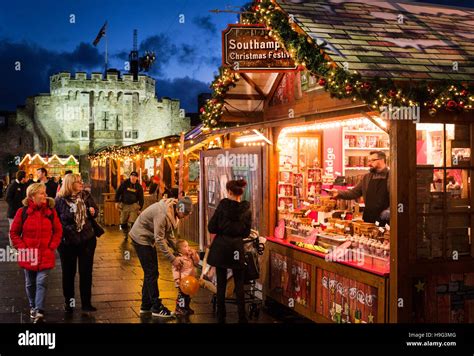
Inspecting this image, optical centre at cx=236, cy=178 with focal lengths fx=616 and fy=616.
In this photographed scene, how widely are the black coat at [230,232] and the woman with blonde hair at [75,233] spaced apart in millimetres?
1887

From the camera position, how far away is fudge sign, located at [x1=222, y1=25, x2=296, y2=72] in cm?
768

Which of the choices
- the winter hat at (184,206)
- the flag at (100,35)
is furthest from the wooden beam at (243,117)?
the flag at (100,35)

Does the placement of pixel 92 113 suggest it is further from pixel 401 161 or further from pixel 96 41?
pixel 401 161

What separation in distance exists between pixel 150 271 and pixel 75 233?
109 centimetres

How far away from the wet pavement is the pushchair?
0.18 m

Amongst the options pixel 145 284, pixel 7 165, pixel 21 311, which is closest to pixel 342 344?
pixel 145 284

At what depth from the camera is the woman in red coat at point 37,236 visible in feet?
23.1

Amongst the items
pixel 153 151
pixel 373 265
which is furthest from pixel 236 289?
pixel 153 151

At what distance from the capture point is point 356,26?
7070mm

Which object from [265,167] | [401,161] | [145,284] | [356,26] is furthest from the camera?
[265,167]

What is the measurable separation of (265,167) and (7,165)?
51.3m

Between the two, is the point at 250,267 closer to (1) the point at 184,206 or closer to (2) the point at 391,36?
(1) the point at 184,206

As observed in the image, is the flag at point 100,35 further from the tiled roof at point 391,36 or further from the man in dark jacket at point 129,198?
the tiled roof at point 391,36

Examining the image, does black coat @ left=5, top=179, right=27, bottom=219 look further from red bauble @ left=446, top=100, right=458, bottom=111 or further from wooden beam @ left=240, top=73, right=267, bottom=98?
red bauble @ left=446, top=100, right=458, bottom=111
